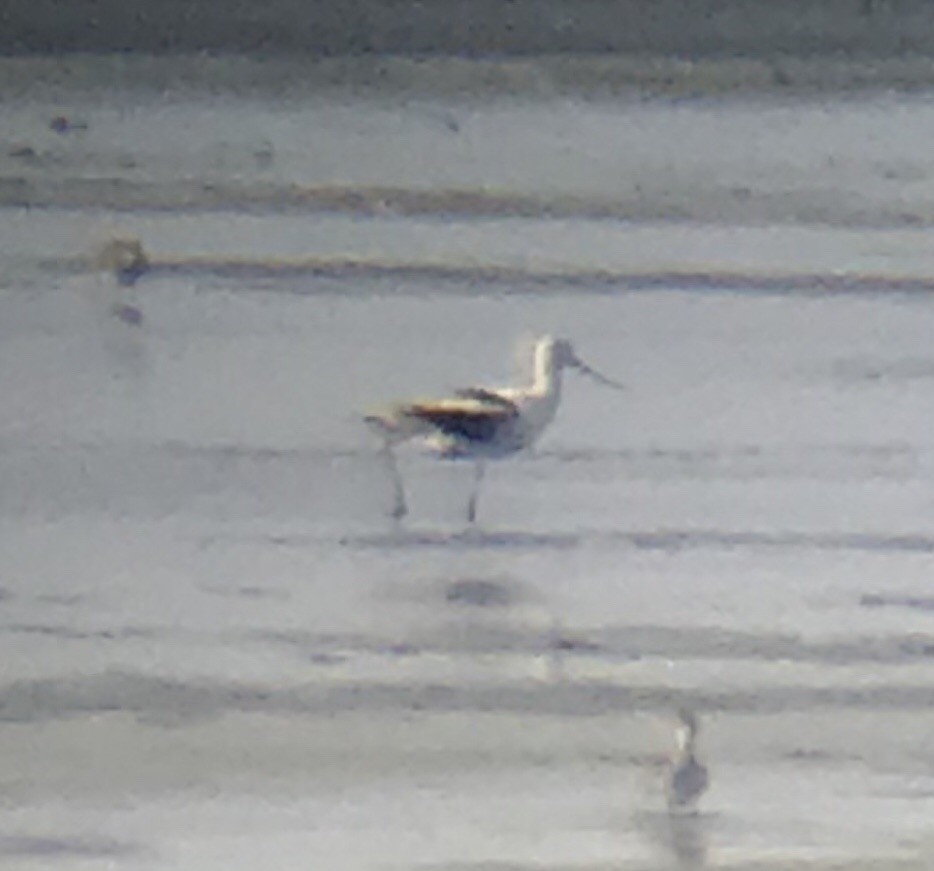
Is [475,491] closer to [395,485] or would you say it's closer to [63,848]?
[395,485]

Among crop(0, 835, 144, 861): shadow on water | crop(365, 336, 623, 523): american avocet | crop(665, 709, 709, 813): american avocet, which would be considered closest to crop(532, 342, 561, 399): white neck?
crop(365, 336, 623, 523): american avocet

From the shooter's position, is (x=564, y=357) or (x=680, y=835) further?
(x=680, y=835)

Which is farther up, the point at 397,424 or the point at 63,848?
the point at 397,424

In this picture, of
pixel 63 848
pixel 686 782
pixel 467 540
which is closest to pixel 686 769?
pixel 686 782

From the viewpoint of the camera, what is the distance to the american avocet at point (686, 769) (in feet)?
4.38

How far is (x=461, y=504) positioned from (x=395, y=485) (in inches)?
1.6

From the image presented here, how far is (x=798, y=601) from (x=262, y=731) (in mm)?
324

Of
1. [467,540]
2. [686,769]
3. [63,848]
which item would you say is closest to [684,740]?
[686,769]

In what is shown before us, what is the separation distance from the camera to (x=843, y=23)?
123 cm

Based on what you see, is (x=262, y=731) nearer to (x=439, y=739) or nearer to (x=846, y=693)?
(x=439, y=739)

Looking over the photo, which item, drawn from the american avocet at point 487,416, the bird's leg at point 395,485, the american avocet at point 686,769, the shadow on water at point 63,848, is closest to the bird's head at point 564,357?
the american avocet at point 487,416

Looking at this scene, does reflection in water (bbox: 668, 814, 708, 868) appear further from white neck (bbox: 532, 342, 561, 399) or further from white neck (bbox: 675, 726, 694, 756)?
white neck (bbox: 532, 342, 561, 399)

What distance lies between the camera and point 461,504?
4.26ft

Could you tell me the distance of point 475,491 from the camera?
1.30 metres
